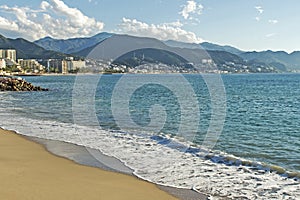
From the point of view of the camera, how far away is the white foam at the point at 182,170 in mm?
7664

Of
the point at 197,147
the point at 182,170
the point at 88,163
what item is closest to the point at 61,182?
the point at 88,163

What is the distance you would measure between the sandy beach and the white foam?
0.81 meters

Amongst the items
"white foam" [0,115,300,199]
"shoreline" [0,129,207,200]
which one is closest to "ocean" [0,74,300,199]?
"white foam" [0,115,300,199]

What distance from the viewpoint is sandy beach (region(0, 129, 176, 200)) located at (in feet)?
22.9

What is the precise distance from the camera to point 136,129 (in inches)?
685

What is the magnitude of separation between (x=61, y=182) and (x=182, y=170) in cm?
327

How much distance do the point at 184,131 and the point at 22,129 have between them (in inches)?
307

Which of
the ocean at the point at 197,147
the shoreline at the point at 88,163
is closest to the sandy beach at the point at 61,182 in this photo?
the shoreline at the point at 88,163

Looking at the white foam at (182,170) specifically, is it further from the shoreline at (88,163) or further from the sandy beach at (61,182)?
the sandy beach at (61,182)

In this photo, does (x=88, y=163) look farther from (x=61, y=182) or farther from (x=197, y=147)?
(x=197, y=147)

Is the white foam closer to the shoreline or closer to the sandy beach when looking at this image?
→ the shoreline

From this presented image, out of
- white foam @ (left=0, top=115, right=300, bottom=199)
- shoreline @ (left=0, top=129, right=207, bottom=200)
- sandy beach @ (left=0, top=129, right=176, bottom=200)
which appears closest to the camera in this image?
sandy beach @ (left=0, top=129, right=176, bottom=200)

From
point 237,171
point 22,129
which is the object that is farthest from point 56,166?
point 22,129

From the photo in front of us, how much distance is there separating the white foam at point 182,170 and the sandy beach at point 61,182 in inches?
31.9
